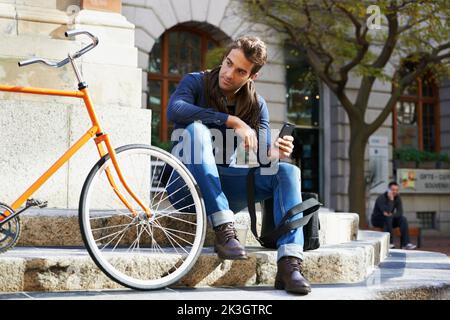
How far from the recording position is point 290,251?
11.3 ft

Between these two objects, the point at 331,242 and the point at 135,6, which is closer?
the point at 331,242

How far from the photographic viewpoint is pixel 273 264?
379cm

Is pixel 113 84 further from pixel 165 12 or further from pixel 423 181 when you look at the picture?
pixel 423 181

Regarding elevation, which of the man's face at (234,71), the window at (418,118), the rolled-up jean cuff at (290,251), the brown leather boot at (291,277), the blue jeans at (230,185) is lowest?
the brown leather boot at (291,277)

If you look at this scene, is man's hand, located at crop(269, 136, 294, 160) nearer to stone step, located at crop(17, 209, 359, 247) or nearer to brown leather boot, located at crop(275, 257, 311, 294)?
stone step, located at crop(17, 209, 359, 247)

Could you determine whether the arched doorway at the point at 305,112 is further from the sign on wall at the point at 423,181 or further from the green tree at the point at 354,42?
the sign on wall at the point at 423,181

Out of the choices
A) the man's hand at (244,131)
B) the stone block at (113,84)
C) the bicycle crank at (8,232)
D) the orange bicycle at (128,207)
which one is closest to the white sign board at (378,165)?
the stone block at (113,84)

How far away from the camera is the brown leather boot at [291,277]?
3322 mm

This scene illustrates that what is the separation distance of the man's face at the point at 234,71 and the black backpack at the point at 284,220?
533mm

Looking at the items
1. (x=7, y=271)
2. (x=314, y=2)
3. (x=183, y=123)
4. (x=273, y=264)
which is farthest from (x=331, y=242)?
(x=314, y=2)

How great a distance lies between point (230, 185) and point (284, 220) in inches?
18.5

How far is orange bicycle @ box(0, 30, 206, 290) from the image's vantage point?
10.6 ft

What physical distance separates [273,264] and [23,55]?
106 inches
